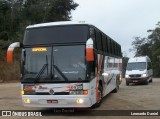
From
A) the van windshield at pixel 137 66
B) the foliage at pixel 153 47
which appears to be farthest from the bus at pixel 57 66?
the foliage at pixel 153 47

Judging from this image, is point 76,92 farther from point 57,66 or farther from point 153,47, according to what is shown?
point 153,47

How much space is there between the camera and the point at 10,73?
4859cm

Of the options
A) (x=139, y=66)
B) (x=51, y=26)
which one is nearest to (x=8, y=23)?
(x=139, y=66)

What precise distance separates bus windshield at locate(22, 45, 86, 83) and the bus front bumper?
60 centimetres

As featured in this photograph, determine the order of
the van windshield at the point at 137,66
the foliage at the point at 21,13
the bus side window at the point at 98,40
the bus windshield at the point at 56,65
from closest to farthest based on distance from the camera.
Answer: the bus windshield at the point at 56,65 → the bus side window at the point at 98,40 → the van windshield at the point at 137,66 → the foliage at the point at 21,13

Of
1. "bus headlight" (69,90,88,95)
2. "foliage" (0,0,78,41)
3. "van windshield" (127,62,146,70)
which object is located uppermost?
"foliage" (0,0,78,41)

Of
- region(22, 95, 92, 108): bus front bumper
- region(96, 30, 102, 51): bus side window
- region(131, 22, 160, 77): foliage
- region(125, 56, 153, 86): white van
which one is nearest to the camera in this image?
region(22, 95, 92, 108): bus front bumper

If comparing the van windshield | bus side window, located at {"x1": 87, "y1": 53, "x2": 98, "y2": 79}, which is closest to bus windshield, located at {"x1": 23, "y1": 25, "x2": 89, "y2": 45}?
bus side window, located at {"x1": 87, "y1": 53, "x2": 98, "y2": 79}

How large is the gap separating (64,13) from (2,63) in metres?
18.5

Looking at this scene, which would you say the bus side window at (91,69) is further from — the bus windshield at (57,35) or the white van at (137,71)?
the white van at (137,71)

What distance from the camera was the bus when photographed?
1293cm

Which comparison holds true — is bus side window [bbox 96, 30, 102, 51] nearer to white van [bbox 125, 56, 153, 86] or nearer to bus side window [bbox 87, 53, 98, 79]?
bus side window [bbox 87, 53, 98, 79]

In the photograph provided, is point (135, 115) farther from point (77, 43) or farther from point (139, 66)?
point (139, 66)

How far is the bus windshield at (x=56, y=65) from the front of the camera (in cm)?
1305
